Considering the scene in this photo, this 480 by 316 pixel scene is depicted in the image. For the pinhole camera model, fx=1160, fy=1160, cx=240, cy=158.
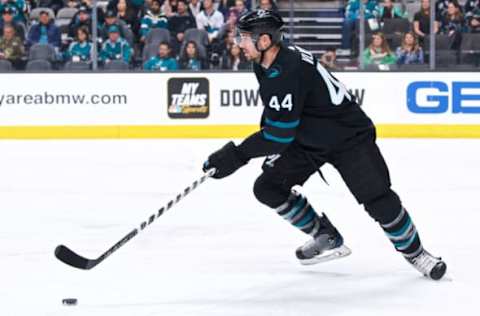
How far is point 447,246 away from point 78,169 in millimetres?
3573

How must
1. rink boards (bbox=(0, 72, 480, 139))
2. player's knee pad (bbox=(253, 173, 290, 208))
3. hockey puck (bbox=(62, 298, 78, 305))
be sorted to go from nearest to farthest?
hockey puck (bbox=(62, 298, 78, 305))
player's knee pad (bbox=(253, 173, 290, 208))
rink boards (bbox=(0, 72, 480, 139))

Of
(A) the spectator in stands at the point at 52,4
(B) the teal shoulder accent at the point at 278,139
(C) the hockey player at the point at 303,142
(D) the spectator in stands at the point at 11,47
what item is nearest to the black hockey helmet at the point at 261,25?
(C) the hockey player at the point at 303,142

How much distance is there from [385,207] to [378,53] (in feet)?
20.6

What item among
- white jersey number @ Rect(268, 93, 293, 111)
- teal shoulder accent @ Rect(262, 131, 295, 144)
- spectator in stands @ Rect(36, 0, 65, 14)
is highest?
white jersey number @ Rect(268, 93, 293, 111)

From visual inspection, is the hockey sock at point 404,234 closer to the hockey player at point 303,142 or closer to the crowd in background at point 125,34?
the hockey player at point 303,142

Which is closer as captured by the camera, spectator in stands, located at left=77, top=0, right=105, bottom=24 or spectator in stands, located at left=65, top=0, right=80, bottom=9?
spectator in stands, located at left=77, top=0, right=105, bottom=24

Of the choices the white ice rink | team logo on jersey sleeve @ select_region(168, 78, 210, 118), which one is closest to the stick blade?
the white ice rink

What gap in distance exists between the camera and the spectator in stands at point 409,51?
10.3 m

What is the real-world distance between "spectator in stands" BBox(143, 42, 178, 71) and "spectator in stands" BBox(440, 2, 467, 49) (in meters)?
2.45

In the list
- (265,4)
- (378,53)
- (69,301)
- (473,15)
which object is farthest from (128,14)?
(69,301)

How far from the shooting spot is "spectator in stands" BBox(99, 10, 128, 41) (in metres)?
10.5

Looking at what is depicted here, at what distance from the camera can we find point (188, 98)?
10.2 metres

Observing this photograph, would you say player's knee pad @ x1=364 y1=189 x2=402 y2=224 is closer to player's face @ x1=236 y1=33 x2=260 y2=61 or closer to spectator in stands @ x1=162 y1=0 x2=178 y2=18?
player's face @ x1=236 y1=33 x2=260 y2=61

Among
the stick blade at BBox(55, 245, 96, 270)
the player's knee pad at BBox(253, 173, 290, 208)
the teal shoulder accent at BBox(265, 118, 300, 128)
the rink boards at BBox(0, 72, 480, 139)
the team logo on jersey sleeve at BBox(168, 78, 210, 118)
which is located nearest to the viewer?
the teal shoulder accent at BBox(265, 118, 300, 128)
